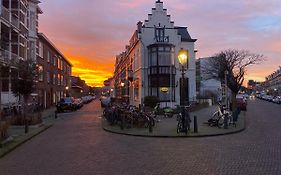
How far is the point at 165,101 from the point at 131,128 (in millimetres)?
24296

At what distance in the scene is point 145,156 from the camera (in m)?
12.0

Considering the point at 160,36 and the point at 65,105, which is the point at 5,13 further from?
the point at 160,36

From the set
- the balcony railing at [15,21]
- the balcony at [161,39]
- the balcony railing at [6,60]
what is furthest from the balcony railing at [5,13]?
the balcony at [161,39]

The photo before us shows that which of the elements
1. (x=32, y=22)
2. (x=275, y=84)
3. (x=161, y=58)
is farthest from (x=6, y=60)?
(x=275, y=84)

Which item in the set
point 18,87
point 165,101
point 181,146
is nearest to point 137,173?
point 181,146

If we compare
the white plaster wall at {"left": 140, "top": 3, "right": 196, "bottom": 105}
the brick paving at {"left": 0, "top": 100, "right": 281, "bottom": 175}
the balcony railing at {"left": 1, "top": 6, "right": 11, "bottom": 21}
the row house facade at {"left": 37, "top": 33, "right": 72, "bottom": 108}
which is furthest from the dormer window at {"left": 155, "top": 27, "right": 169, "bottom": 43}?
the brick paving at {"left": 0, "top": 100, "right": 281, "bottom": 175}

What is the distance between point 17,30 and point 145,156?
24.3 meters

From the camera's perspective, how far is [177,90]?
46375 millimetres

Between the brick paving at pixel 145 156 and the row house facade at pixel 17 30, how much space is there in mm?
12860

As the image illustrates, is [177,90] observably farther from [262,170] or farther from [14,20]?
[262,170]

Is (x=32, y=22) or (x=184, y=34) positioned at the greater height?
(x=32, y=22)

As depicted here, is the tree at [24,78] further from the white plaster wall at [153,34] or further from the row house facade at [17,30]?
the white plaster wall at [153,34]

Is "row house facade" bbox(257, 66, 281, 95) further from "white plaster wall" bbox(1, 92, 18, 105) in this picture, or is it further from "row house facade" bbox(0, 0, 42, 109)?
"white plaster wall" bbox(1, 92, 18, 105)

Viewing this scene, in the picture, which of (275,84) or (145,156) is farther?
(275,84)
